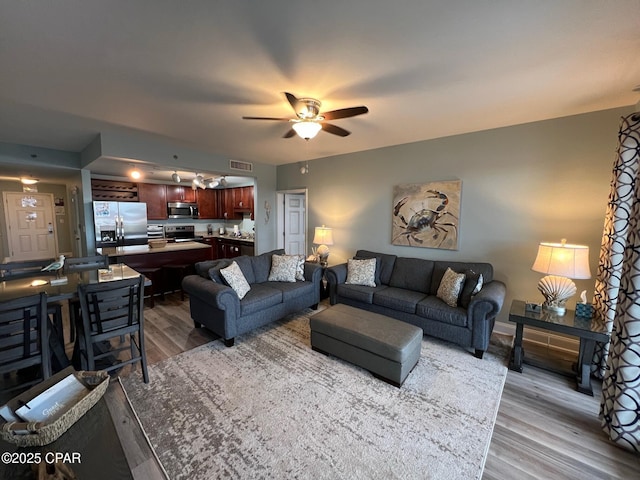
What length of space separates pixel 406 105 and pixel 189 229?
697cm

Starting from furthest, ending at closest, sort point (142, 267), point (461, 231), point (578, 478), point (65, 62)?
point (142, 267)
point (461, 231)
point (65, 62)
point (578, 478)

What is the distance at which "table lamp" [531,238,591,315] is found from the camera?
241 centimetres

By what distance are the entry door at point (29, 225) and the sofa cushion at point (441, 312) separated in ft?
32.7

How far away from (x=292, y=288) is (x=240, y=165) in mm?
3009

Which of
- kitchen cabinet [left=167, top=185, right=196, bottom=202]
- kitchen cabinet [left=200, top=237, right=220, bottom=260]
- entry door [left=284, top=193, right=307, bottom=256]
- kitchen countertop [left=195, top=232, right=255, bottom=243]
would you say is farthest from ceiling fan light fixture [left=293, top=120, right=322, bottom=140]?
kitchen cabinet [left=167, top=185, right=196, bottom=202]

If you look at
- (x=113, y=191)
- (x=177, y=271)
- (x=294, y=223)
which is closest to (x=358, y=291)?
(x=294, y=223)

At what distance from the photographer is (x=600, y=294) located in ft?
Answer: 8.28

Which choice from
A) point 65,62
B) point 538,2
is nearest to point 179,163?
point 65,62

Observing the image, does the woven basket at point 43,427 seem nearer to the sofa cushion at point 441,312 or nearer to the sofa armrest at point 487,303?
the sofa cushion at point 441,312

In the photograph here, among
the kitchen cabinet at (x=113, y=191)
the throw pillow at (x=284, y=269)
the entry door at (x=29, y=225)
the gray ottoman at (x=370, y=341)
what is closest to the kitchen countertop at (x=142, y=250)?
the throw pillow at (x=284, y=269)

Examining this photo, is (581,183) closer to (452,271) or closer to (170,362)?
(452,271)

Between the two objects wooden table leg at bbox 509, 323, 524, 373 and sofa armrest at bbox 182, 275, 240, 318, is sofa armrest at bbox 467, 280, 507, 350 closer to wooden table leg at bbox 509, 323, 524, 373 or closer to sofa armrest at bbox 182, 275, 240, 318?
wooden table leg at bbox 509, 323, 524, 373

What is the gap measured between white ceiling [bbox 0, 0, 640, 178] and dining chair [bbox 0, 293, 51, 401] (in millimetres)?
1721

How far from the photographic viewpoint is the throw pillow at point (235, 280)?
3.20 metres
